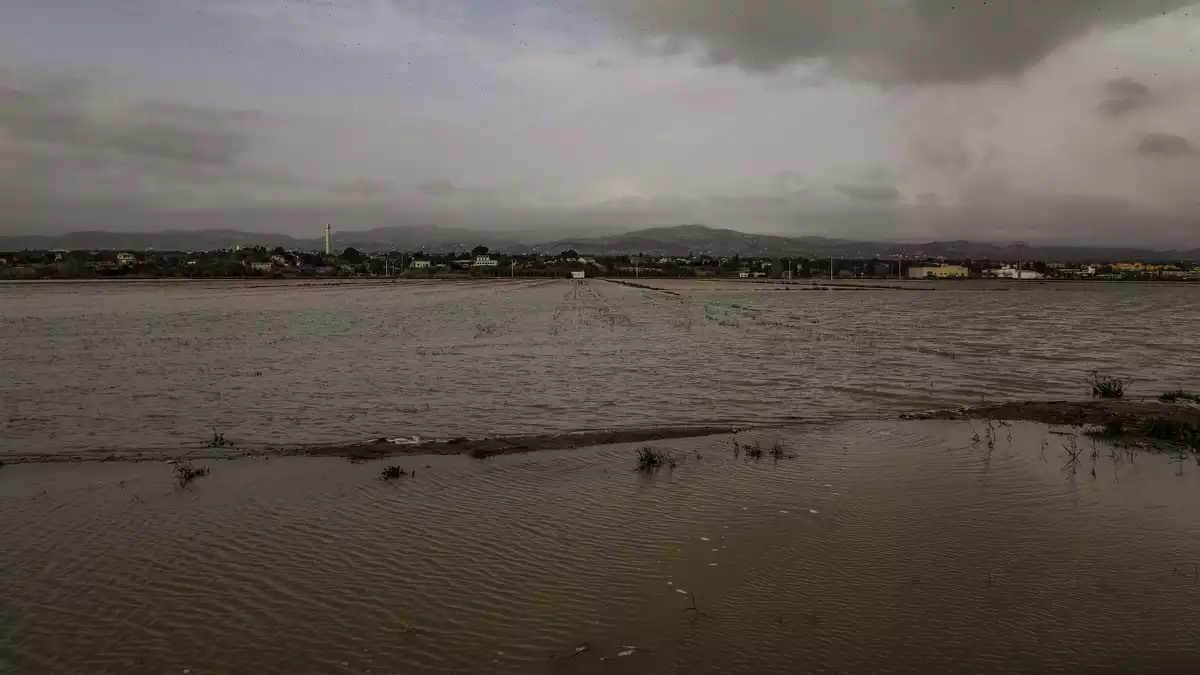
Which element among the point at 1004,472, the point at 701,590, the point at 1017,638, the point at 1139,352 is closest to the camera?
the point at 1017,638

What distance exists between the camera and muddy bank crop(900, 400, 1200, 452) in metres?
12.5

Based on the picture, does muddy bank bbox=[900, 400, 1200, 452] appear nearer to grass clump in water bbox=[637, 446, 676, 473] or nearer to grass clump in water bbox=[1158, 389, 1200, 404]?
grass clump in water bbox=[1158, 389, 1200, 404]

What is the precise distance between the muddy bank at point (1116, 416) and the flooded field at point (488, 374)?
50.6 inches

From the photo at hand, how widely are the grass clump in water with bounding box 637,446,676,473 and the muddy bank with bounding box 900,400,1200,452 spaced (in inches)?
241

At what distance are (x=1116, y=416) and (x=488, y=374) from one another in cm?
1418

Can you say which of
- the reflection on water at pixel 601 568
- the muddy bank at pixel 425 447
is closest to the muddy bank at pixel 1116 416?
the reflection on water at pixel 601 568

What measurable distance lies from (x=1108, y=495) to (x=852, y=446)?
3.62 meters

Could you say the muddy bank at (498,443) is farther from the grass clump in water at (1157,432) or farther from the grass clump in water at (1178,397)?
the grass clump in water at (1178,397)

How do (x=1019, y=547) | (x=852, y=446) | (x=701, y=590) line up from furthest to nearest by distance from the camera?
(x=852, y=446) < (x=1019, y=547) < (x=701, y=590)

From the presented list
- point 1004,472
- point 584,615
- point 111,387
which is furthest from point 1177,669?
point 111,387

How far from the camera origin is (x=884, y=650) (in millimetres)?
5738

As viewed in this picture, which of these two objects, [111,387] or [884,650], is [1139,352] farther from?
[111,387]

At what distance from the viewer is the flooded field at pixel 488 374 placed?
14.4 m

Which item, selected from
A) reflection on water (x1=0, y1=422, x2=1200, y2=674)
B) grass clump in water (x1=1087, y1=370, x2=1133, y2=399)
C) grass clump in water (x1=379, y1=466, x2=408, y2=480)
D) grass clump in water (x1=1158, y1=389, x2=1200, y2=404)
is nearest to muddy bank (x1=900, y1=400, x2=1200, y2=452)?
grass clump in water (x1=1158, y1=389, x2=1200, y2=404)
